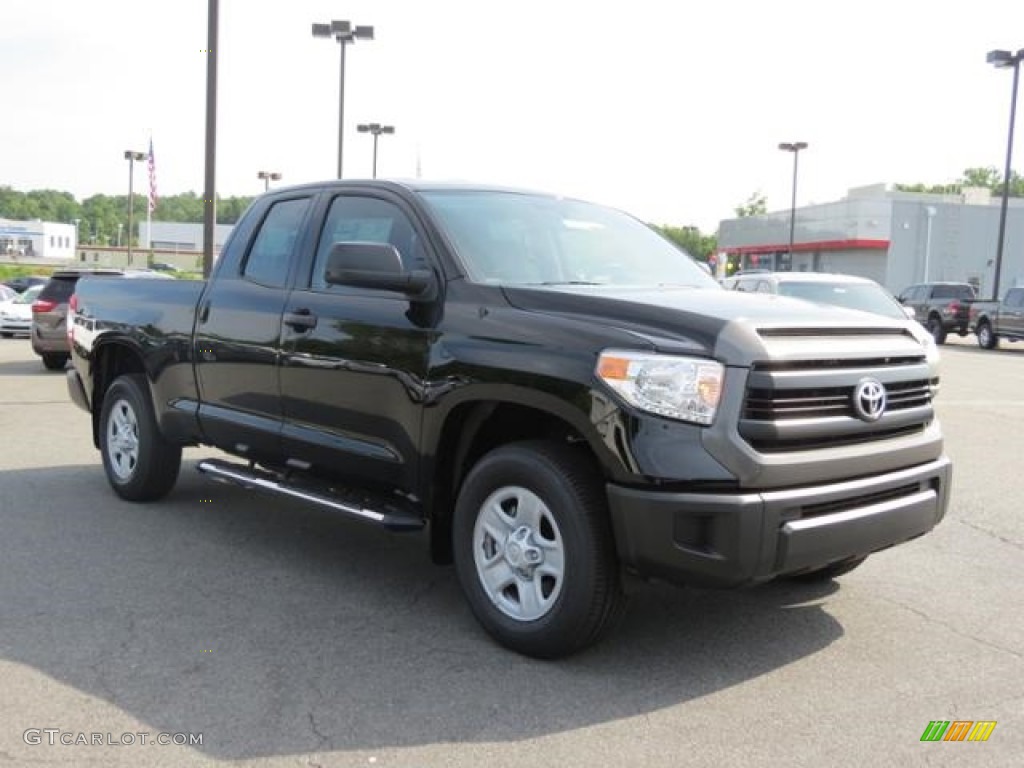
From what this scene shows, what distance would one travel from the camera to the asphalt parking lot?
11.2ft

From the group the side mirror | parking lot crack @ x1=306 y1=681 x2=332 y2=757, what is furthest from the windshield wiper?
parking lot crack @ x1=306 y1=681 x2=332 y2=757

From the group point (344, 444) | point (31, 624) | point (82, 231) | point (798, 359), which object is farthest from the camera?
point (82, 231)

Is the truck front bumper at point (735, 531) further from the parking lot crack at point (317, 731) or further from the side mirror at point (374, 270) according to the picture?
the side mirror at point (374, 270)

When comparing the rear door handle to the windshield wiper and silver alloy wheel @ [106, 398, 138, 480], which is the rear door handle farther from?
silver alloy wheel @ [106, 398, 138, 480]

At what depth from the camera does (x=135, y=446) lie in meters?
6.85

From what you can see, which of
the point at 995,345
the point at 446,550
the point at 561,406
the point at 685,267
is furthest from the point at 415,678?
the point at 995,345

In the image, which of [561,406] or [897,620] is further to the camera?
[897,620]

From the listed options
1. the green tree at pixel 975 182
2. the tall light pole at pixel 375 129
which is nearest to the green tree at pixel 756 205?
the green tree at pixel 975 182

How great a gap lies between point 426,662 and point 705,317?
5.69 feet

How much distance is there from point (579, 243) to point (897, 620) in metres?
2.32

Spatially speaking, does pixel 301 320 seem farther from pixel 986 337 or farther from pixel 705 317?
pixel 986 337

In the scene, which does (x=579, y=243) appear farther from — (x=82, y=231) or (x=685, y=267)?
(x=82, y=231)

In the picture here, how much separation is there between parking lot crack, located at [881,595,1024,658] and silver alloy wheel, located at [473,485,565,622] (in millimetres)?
1864

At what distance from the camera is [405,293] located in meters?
4.56
